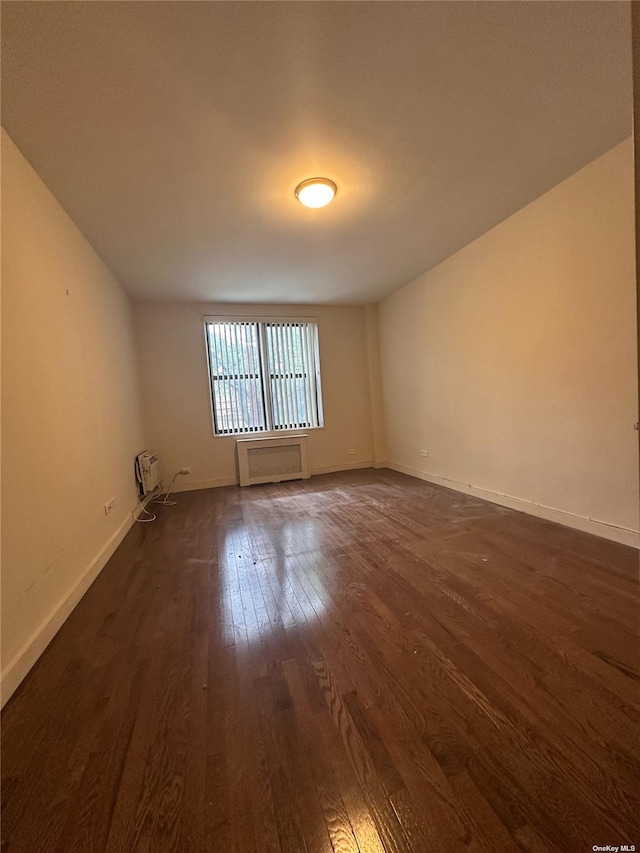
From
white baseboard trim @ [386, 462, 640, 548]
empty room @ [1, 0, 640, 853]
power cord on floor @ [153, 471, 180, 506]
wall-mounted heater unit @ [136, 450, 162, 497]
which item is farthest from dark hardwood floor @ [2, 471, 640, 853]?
power cord on floor @ [153, 471, 180, 506]

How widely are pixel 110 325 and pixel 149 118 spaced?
2.18 metres

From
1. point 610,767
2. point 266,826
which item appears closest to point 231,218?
point 266,826

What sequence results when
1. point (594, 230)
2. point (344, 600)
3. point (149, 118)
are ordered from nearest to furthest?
point (149, 118)
point (344, 600)
point (594, 230)

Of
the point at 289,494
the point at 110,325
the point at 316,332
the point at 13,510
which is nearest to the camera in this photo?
the point at 13,510

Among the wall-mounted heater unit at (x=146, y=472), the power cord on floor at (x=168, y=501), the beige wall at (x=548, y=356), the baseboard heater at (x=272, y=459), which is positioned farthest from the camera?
the baseboard heater at (x=272, y=459)

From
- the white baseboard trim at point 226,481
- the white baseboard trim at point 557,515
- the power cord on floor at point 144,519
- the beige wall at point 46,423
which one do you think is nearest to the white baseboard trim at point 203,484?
the white baseboard trim at point 226,481

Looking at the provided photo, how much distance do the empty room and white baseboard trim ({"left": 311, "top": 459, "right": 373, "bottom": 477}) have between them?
1721mm

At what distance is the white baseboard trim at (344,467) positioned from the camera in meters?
5.59

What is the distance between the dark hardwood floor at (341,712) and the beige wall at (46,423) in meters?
0.25

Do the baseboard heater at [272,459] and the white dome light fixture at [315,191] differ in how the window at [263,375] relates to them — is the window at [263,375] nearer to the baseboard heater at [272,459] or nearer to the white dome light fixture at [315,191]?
the baseboard heater at [272,459]

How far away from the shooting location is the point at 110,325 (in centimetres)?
337

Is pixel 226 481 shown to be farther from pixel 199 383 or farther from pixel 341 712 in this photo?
pixel 341 712

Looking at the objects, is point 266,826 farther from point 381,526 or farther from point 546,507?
point 546,507

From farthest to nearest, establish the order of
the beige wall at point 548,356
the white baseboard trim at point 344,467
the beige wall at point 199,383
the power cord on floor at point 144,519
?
the white baseboard trim at point 344,467 → the beige wall at point 199,383 → the power cord on floor at point 144,519 → the beige wall at point 548,356
